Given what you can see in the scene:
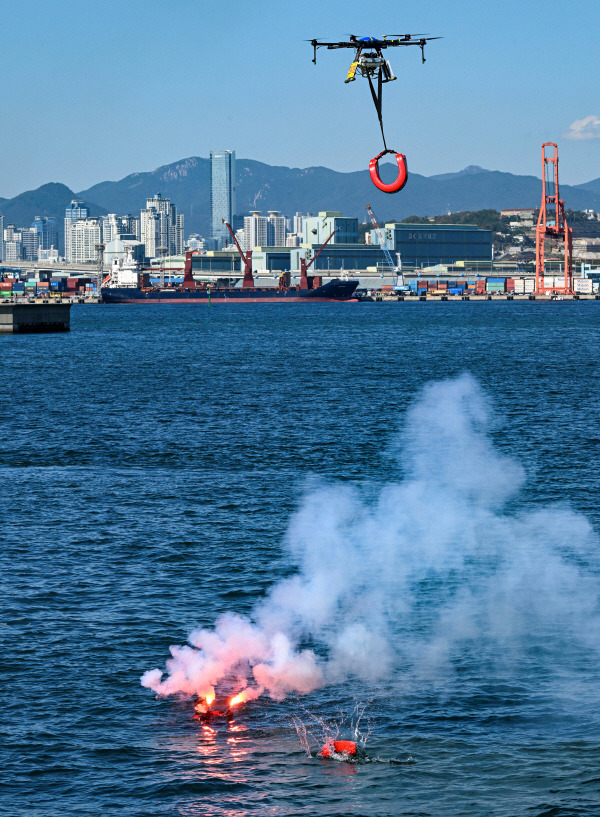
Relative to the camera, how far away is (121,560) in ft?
157


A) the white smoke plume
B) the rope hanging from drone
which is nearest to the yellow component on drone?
the rope hanging from drone

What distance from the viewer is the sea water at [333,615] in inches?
1161

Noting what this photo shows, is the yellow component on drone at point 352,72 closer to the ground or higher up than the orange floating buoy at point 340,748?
higher up

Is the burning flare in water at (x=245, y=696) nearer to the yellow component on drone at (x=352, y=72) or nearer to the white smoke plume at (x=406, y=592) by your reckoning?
the white smoke plume at (x=406, y=592)

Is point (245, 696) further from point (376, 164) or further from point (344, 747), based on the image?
point (376, 164)

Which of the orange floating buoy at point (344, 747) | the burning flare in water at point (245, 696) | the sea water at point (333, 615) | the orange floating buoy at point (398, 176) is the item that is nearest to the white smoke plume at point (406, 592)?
the burning flare in water at point (245, 696)

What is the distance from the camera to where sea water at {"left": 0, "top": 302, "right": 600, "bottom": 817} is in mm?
29500

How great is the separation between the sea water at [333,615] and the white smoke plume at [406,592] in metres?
0.18

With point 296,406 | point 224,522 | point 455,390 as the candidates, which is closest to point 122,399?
point 296,406

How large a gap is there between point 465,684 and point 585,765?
599 cm

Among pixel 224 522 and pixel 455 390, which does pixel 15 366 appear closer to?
pixel 455 390

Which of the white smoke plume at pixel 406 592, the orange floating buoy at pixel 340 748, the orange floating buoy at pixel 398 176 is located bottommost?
the orange floating buoy at pixel 340 748

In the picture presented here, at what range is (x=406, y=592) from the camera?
4556 cm

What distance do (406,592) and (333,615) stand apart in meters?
4.10
